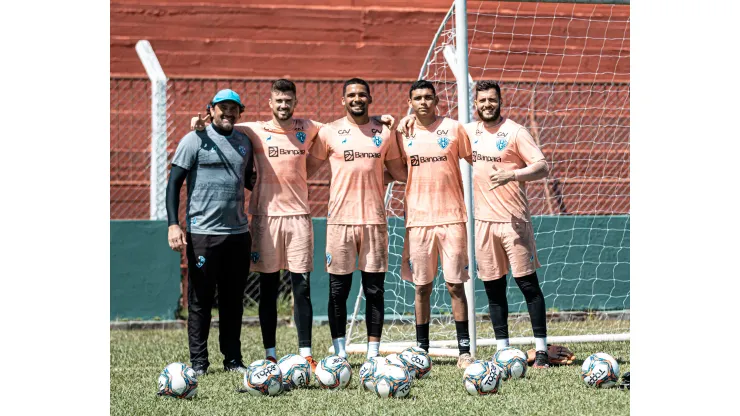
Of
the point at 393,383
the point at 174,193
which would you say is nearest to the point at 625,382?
the point at 393,383

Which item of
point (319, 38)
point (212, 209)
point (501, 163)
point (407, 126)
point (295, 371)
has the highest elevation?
point (319, 38)

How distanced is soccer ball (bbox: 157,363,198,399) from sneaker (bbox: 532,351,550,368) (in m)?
2.74

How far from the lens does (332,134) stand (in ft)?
24.5

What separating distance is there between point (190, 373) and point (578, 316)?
18.8 ft

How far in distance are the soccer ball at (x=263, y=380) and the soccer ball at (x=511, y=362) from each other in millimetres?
1540

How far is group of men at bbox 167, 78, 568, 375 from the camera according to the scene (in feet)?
23.6

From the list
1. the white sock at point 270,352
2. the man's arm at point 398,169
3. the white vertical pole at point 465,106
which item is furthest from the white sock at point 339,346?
the man's arm at point 398,169

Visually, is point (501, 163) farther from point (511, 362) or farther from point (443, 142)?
point (511, 362)

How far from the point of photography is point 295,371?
641cm

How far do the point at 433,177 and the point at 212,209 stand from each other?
5.67 ft

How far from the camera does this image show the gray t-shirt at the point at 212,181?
7133 mm

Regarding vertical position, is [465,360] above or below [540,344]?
below

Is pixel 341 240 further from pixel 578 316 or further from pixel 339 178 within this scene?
pixel 578 316

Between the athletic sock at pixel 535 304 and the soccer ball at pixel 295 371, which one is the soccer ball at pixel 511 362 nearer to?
the athletic sock at pixel 535 304
